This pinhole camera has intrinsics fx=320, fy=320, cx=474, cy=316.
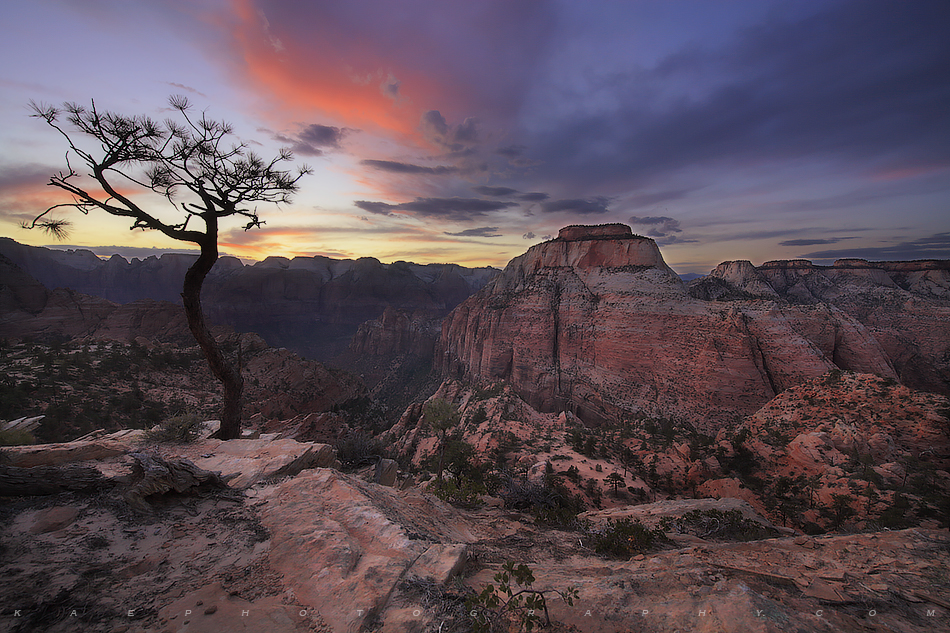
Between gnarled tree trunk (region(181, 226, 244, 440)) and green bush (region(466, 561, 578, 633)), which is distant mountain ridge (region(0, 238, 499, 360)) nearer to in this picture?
gnarled tree trunk (region(181, 226, 244, 440))

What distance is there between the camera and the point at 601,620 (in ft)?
10.9

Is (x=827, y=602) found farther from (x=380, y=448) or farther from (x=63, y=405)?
(x=63, y=405)

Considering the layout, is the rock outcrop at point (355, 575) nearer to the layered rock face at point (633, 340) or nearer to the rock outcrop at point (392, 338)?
the layered rock face at point (633, 340)

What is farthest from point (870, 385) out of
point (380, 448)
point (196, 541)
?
point (196, 541)

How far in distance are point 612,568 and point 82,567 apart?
21.8 ft

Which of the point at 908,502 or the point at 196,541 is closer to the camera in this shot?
the point at 196,541

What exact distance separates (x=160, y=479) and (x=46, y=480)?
1242 millimetres

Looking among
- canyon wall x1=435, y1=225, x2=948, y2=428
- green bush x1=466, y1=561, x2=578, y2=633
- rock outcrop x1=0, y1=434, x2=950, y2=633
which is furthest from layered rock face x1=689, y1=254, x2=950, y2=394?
green bush x1=466, y1=561, x2=578, y2=633

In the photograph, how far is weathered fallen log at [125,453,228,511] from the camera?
15.2 feet

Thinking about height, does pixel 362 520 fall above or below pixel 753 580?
above

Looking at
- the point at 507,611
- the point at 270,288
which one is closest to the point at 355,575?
the point at 507,611

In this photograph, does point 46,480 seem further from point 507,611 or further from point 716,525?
point 716,525

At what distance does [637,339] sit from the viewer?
37.0 m

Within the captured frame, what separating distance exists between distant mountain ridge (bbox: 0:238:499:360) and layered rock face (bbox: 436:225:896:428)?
38.5m
